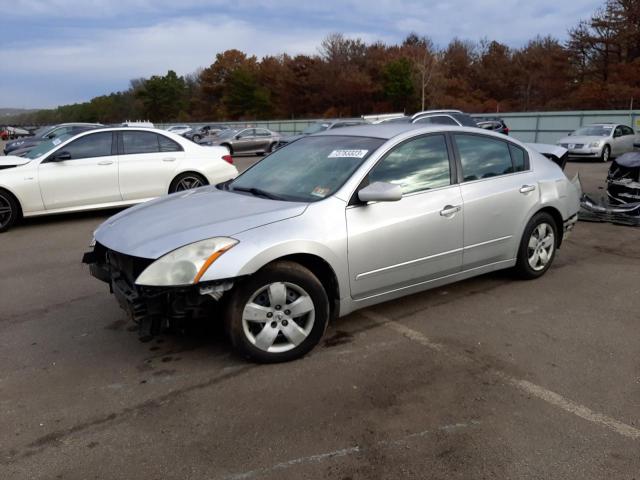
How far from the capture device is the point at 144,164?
361 inches

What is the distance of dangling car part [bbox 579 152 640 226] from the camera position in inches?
324

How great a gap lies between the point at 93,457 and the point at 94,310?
2.28 m

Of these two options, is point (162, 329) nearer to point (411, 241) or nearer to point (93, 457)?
point (93, 457)

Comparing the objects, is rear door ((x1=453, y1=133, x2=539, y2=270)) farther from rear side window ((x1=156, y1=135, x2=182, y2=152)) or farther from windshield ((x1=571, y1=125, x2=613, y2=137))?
windshield ((x1=571, y1=125, x2=613, y2=137))

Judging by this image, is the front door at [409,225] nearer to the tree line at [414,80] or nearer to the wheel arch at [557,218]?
the wheel arch at [557,218]

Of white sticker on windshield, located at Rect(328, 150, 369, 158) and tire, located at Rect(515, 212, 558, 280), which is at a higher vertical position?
white sticker on windshield, located at Rect(328, 150, 369, 158)

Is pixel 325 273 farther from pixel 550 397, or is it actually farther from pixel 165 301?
pixel 550 397

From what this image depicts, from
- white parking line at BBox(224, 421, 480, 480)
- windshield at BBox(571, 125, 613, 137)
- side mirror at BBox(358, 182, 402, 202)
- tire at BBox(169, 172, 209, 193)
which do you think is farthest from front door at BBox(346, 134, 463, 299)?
windshield at BBox(571, 125, 613, 137)

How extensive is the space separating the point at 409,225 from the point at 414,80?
2308 inches

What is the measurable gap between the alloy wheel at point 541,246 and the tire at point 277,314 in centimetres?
257

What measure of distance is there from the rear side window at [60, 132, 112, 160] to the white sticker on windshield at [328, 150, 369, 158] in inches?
231

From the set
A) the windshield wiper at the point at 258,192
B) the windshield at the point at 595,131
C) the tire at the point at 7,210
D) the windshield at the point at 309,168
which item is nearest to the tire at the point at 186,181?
the tire at the point at 7,210

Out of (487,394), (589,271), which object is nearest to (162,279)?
(487,394)

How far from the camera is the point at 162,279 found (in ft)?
10.8
